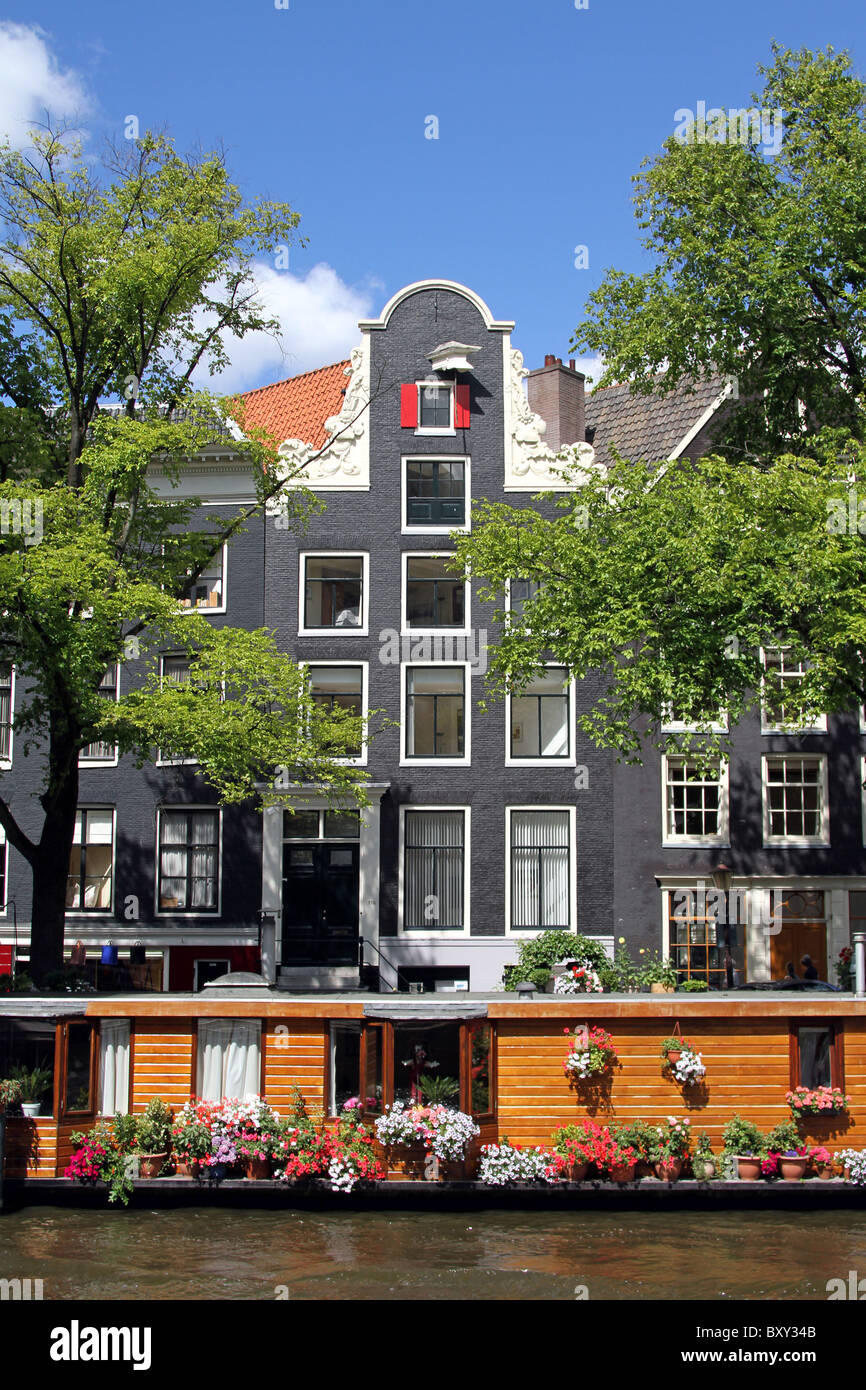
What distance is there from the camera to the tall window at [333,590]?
29.9 meters

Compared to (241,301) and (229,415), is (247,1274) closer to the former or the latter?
(229,415)

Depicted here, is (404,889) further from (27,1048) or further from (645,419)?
(645,419)

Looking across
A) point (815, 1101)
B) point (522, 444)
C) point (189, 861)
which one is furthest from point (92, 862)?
point (815, 1101)

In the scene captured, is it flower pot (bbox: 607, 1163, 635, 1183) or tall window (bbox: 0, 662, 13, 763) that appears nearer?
flower pot (bbox: 607, 1163, 635, 1183)

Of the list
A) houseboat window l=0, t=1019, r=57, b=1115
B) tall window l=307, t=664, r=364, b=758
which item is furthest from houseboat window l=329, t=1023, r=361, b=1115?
tall window l=307, t=664, r=364, b=758

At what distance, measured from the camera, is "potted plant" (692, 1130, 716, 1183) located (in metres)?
16.7

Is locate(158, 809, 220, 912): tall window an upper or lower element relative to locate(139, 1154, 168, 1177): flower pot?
upper

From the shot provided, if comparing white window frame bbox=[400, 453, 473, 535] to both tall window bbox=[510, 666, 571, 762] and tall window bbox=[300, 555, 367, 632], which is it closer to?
tall window bbox=[300, 555, 367, 632]

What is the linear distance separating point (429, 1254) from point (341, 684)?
15.9 m

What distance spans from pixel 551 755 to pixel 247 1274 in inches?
642

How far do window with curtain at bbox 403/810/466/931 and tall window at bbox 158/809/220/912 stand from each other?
400 cm

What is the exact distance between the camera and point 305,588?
98.2ft

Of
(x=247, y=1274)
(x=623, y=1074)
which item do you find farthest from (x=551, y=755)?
(x=247, y=1274)

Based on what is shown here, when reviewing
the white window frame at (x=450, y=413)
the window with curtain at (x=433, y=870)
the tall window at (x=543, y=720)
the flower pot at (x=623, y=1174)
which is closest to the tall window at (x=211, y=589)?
the white window frame at (x=450, y=413)
